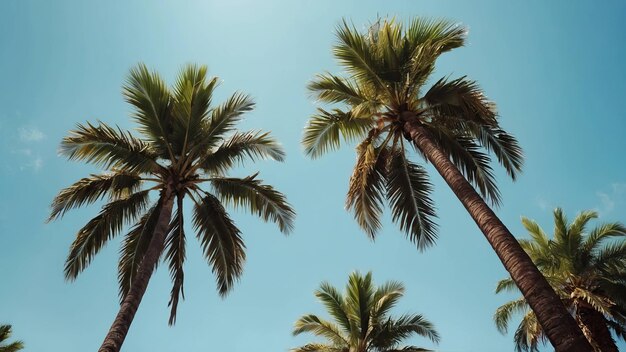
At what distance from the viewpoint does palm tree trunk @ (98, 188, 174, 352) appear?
25.1 feet

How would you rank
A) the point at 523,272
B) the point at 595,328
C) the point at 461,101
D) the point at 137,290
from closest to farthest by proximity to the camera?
the point at 523,272
the point at 137,290
the point at 461,101
the point at 595,328

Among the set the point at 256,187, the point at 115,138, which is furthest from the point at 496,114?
the point at 115,138

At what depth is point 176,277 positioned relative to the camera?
1151cm

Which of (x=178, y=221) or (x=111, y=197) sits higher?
(x=111, y=197)

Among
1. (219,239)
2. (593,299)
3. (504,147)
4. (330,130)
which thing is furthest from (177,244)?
(593,299)

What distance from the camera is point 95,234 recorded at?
11805mm

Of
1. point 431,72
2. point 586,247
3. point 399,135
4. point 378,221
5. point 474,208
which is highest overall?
point 586,247

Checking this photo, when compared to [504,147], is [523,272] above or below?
below

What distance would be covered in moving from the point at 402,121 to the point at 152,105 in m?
6.64

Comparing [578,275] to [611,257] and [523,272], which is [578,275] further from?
[523,272]

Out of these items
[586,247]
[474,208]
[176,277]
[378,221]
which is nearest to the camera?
[474,208]

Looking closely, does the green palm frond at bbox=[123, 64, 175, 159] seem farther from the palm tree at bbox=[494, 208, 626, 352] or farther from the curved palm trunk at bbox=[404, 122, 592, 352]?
the palm tree at bbox=[494, 208, 626, 352]

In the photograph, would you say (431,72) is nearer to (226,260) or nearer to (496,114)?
(496,114)

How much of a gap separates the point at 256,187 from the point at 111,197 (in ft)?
13.6
